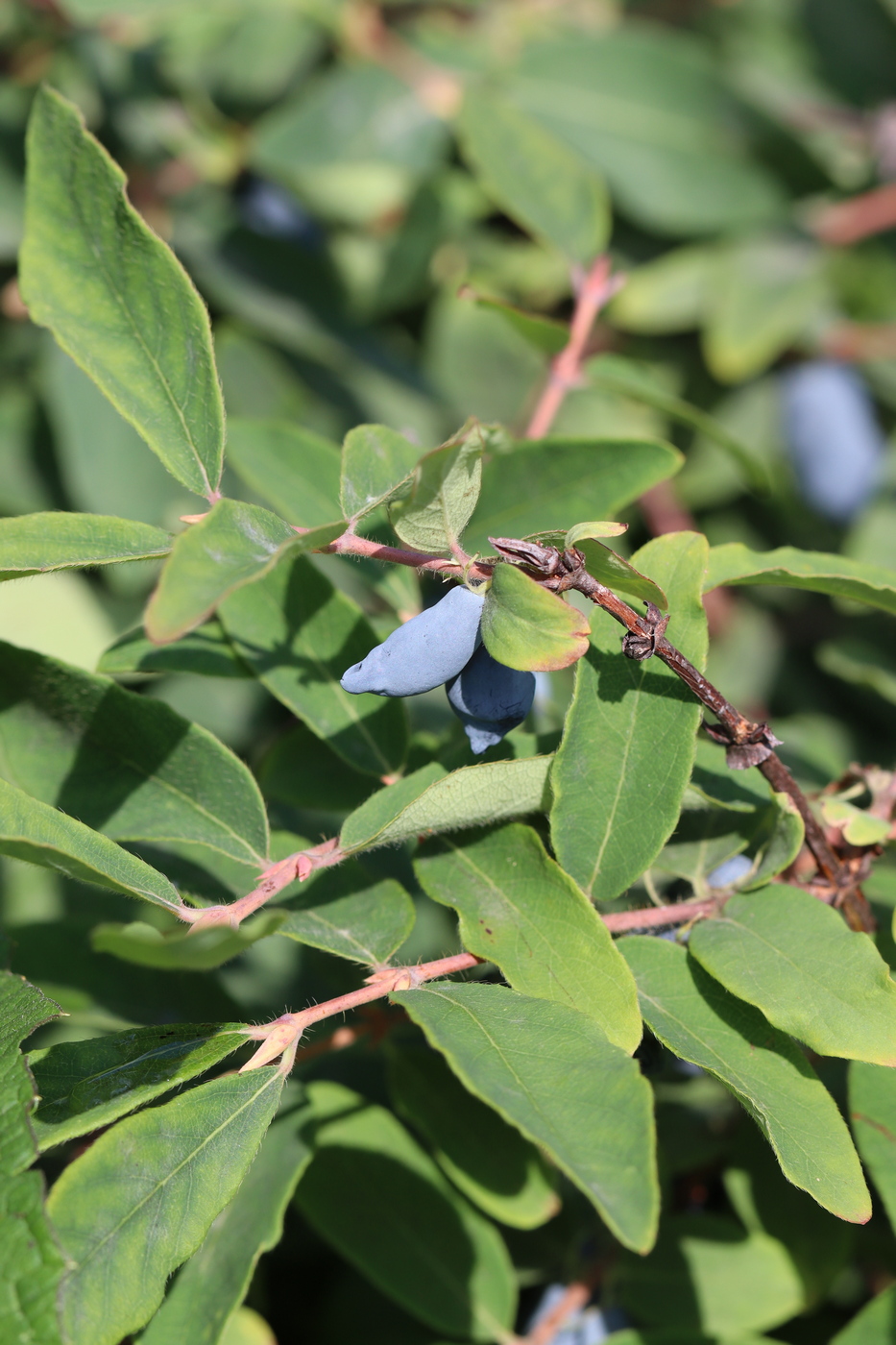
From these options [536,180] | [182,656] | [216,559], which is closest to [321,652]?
[182,656]

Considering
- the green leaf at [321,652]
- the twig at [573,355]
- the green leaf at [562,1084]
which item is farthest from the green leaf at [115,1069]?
the twig at [573,355]

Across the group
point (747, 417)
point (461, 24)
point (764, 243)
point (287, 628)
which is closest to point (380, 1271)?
→ point (287, 628)

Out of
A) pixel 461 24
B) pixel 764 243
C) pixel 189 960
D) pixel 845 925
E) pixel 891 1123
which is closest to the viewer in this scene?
pixel 189 960

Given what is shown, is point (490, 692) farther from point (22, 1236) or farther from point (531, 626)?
point (22, 1236)

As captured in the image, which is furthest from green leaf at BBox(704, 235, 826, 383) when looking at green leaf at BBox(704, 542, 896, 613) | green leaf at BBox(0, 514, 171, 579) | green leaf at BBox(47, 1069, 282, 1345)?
green leaf at BBox(47, 1069, 282, 1345)

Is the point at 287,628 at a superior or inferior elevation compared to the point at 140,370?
inferior

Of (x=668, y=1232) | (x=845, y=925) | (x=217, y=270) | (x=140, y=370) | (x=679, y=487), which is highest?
(x=140, y=370)

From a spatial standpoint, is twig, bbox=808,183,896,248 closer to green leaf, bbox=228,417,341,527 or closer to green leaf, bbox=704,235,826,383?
green leaf, bbox=704,235,826,383

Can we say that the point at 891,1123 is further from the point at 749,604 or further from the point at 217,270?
the point at 217,270
